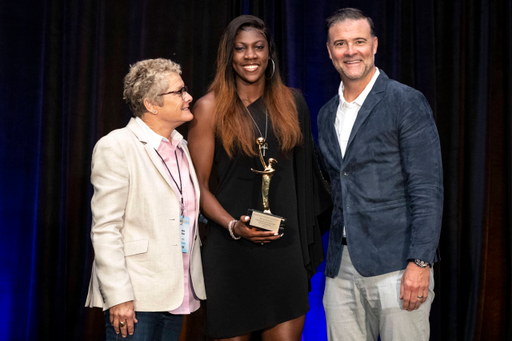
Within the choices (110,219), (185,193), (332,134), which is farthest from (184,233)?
(332,134)

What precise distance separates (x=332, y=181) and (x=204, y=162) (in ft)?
1.85

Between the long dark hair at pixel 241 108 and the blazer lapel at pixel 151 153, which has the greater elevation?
the long dark hair at pixel 241 108

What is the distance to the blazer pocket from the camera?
1.68 meters

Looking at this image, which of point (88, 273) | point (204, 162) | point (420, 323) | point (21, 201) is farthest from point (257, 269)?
point (21, 201)

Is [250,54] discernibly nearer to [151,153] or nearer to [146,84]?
[146,84]

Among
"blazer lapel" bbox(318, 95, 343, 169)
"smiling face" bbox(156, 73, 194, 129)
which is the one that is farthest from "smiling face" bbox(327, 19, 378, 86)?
"smiling face" bbox(156, 73, 194, 129)

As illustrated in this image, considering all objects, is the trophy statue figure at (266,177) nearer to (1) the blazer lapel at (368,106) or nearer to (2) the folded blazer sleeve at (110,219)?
(1) the blazer lapel at (368,106)

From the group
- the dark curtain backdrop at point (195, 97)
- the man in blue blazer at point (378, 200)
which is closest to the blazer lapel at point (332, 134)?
the man in blue blazer at point (378, 200)

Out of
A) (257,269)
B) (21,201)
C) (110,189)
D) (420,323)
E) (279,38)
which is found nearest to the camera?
(110,189)

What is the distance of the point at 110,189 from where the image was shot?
162 centimetres

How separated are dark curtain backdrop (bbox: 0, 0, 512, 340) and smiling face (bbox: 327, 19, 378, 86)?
1.04m

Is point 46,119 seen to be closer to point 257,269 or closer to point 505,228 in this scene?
point 257,269

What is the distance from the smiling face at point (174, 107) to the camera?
1826 mm

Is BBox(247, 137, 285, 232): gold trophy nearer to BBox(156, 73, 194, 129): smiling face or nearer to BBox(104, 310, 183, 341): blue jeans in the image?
BBox(156, 73, 194, 129): smiling face
